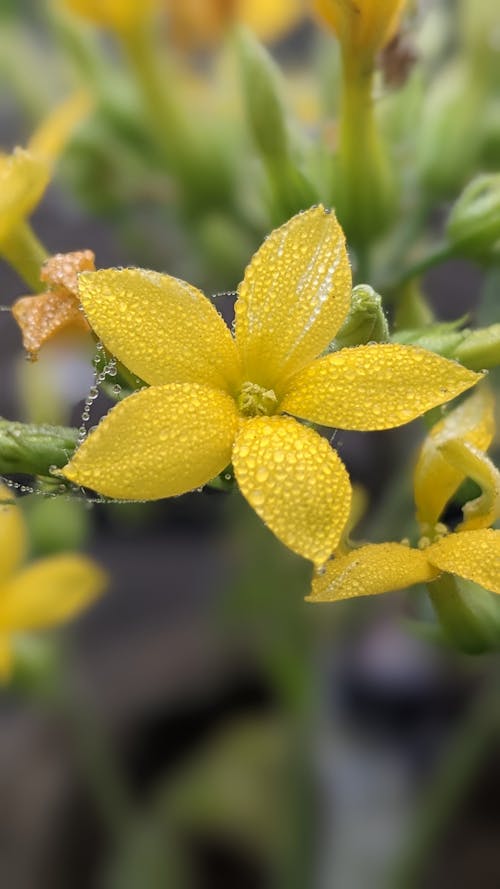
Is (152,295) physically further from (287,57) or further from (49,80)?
(287,57)

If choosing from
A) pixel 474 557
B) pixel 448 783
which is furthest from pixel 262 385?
pixel 448 783

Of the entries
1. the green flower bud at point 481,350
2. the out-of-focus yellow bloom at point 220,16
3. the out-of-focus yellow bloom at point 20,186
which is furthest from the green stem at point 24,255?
the out-of-focus yellow bloom at point 220,16

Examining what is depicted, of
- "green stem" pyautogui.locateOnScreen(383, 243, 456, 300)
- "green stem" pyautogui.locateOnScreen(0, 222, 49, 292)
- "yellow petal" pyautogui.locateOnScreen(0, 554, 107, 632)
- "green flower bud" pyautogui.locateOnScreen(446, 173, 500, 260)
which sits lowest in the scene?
"yellow petal" pyautogui.locateOnScreen(0, 554, 107, 632)

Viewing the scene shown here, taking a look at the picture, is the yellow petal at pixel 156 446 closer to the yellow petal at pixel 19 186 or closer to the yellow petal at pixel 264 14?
the yellow petal at pixel 19 186

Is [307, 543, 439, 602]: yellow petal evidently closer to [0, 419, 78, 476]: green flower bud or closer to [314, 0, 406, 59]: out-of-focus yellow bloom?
[0, 419, 78, 476]: green flower bud

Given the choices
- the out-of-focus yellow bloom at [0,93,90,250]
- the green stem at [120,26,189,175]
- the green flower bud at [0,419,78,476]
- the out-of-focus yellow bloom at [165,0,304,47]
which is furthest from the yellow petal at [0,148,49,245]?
the out-of-focus yellow bloom at [165,0,304,47]

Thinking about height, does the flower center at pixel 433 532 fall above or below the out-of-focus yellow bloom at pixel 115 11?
below

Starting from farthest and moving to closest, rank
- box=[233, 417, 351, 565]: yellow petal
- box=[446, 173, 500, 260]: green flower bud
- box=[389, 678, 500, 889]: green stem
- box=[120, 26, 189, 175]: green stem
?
1. box=[389, 678, 500, 889]: green stem
2. box=[120, 26, 189, 175]: green stem
3. box=[446, 173, 500, 260]: green flower bud
4. box=[233, 417, 351, 565]: yellow petal
